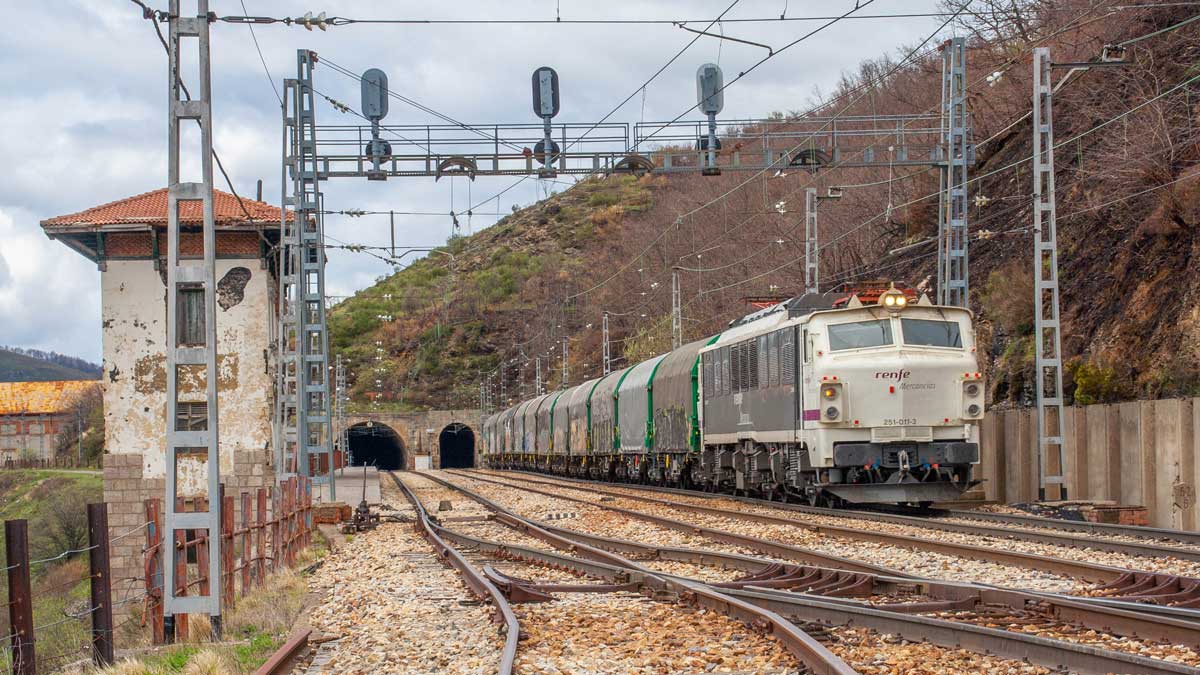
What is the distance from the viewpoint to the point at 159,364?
3656cm

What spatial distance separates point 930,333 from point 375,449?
107375mm

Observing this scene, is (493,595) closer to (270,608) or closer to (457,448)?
(270,608)

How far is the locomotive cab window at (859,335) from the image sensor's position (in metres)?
19.7

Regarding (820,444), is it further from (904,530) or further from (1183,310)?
(1183,310)

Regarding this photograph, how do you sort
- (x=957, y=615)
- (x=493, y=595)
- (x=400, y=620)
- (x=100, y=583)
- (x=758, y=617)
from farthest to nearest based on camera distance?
(x=100, y=583)
(x=493, y=595)
(x=400, y=620)
(x=957, y=615)
(x=758, y=617)

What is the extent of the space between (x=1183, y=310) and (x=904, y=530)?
892 centimetres

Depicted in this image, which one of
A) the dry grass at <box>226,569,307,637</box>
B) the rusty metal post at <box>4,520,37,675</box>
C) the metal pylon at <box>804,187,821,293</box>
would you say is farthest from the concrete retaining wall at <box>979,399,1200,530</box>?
the rusty metal post at <box>4,520,37,675</box>

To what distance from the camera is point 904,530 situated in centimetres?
1705

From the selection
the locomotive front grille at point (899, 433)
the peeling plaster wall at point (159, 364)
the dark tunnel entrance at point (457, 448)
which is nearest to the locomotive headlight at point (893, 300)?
the locomotive front grille at point (899, 433)

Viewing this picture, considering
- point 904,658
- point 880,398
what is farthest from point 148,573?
point 880,398

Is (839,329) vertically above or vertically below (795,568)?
above

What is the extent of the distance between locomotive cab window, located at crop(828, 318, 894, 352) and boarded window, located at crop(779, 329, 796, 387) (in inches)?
38.0

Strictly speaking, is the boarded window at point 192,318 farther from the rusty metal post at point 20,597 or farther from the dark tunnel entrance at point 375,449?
→ the dark tunnel entrance at point 375,449

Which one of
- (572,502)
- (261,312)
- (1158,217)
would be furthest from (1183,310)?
(261,312)
